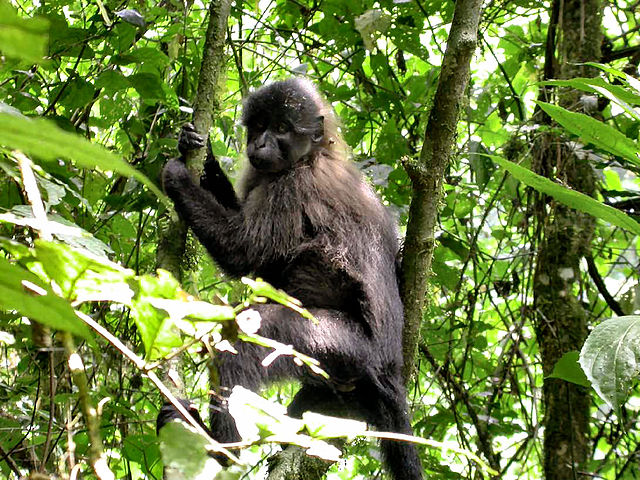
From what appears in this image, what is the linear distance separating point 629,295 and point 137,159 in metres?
3.52

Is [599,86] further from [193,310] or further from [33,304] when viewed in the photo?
[33,304]

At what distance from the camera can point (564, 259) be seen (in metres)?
5.08

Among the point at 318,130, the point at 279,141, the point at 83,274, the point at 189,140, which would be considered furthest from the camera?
the point at 318,130

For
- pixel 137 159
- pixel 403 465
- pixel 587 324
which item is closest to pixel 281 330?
pixel 403 465

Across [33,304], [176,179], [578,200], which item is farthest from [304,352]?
[33,304]

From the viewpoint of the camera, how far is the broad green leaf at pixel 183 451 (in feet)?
3.29

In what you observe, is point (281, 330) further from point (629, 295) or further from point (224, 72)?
point (629, 295)

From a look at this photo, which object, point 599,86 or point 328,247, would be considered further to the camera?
point 328,247

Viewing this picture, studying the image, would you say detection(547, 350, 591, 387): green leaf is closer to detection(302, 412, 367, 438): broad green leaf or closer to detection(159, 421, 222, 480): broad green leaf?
detection(302, 412, 367, 438): broad green leaf

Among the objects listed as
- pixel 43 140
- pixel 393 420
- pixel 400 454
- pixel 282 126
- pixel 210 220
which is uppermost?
pixel 43 140

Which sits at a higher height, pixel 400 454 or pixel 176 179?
pixel 176 179

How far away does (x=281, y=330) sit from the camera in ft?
11.1

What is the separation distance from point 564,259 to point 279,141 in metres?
2.28

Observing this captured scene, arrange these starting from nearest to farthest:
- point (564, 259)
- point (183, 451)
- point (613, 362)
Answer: point (183, 451)
point (613, 362)
point (564, 259)
